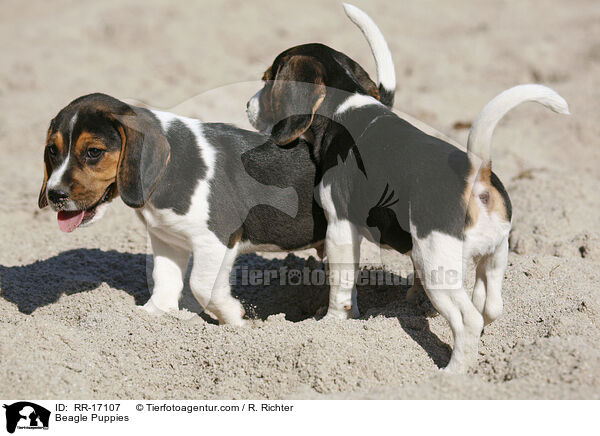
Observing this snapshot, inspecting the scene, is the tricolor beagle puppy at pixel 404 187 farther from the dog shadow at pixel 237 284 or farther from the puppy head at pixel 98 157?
the puppy head at pixel 98 157

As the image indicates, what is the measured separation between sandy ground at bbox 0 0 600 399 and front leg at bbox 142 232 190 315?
0.17 metres

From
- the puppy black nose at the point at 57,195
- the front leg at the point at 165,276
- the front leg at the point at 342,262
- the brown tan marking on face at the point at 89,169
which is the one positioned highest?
the brown tan marking on face at the point at 89,169

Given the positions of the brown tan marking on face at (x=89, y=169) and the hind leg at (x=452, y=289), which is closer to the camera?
the hind leg at (x=452, y=289)

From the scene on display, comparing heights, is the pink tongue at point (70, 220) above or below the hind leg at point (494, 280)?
below

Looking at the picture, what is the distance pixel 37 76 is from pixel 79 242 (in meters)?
5.09

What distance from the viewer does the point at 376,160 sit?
386cm

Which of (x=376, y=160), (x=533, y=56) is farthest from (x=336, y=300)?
(x=533, y=56)

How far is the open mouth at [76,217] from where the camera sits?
13.2 feet

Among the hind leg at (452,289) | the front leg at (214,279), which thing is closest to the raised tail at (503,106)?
the hind leg at (452,289)

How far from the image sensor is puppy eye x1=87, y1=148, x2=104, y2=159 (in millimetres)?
3865
